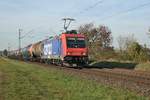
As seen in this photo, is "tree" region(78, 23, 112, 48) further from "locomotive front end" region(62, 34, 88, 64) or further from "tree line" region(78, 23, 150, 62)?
"locomotive front end" region(62, 34, 88, 64)

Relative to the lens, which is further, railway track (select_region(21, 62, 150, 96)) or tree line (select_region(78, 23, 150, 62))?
tree line (select_region(78, 23, 150, 62))

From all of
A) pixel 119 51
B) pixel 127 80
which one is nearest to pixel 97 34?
pixel 119 51

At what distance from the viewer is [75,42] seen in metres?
36.7

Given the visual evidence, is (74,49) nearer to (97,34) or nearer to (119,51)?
(119,51)

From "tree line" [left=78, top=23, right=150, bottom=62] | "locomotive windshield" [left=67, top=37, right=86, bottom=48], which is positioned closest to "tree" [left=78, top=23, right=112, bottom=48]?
"tree line" [left=78, top=23, right=150, bottom=62]

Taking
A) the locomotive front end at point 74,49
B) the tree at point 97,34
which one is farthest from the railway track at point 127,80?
the tree at point 97,34

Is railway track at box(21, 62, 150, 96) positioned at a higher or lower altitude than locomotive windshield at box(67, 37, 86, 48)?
lower

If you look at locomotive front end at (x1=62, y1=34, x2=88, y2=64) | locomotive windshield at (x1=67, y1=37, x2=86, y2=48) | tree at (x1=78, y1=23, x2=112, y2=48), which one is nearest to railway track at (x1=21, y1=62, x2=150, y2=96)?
locomotive front end at (x1=62, y1=34, x2=88, y2=64)

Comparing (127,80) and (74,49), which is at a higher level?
(74,49)

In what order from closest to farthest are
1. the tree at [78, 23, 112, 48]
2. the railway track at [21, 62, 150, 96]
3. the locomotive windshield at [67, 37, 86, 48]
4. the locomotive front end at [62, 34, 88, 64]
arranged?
the railway track at [21, 62, 150, 96]
the locomotive front end at [62, 34, 88, 64]
the locomotive windshield at [67, 37, 86, 48]
the tree at [78, 23, 112, 48]

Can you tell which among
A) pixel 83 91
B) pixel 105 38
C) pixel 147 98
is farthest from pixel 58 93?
pixel 105 38

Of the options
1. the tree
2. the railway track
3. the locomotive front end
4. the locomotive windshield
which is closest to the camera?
the railway track

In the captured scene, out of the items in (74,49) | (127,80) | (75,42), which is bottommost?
(127,80)

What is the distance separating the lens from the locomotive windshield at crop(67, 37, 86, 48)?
36.4 m
